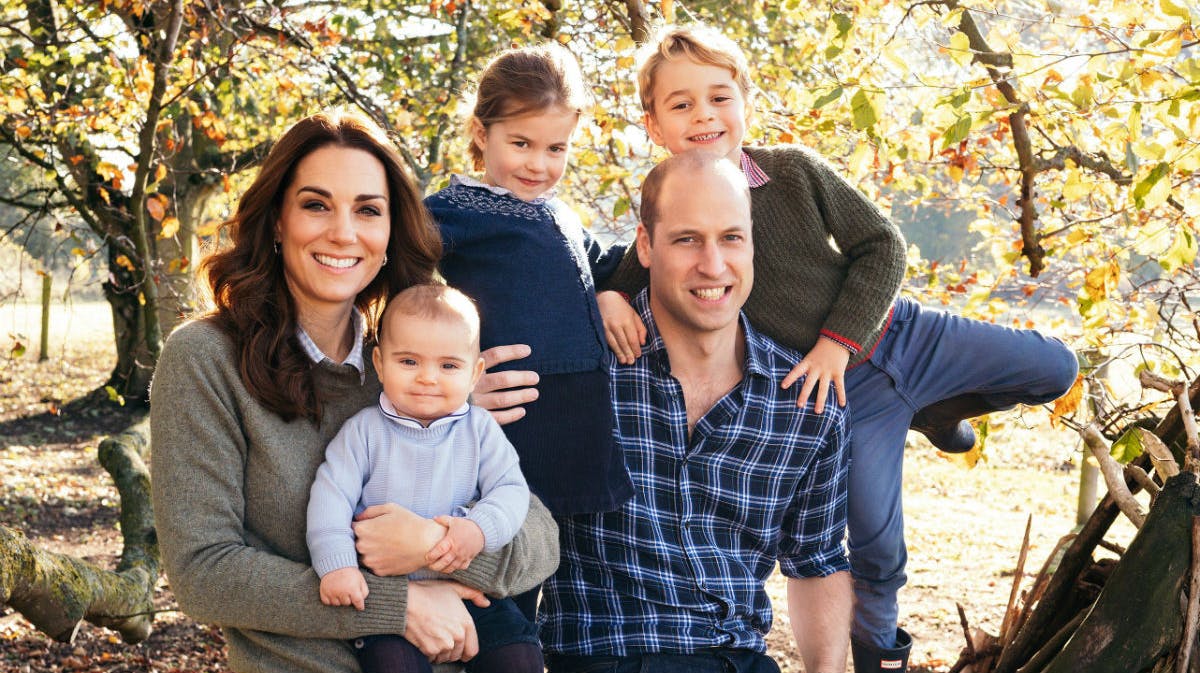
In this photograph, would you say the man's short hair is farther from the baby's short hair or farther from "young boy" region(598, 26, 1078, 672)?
the baby's short hair

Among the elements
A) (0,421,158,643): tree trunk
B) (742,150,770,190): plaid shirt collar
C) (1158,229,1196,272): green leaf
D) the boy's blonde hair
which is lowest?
(0,421,158,643): tree trunk

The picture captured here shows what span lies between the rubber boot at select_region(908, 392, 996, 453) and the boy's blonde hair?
1373mm

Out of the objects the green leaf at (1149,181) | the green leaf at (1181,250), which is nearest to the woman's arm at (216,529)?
the green leaf at (1149,181)

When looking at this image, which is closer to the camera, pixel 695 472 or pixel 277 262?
pixel 277 262

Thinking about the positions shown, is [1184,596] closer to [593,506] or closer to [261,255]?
[593,506]

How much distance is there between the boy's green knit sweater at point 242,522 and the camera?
2357mm

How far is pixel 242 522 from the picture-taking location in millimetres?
2459

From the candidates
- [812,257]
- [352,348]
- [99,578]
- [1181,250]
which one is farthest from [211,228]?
[1181,250]

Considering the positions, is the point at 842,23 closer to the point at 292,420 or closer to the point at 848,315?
the point at 848,315

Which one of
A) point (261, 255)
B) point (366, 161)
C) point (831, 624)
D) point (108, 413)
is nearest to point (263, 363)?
point (261, 255)

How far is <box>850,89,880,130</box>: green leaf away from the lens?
3.22 m

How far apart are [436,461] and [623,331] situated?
2.51ft

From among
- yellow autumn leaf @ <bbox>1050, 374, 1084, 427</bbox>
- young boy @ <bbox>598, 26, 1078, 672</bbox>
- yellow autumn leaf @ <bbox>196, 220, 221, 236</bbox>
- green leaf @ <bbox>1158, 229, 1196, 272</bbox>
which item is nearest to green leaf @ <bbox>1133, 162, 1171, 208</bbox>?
green leaf @ <bbox>1158, 229, 1196, 272</bbox>

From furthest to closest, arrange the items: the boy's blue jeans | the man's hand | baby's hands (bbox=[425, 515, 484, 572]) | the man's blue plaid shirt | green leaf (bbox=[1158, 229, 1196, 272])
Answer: the boy's blue jeans
green leaf (bbox=[1158, 229, 1196, 272])
the man's hand
the man's blue plaid shirt
baby's hands (bbox=[425, 515, 484, 572])
